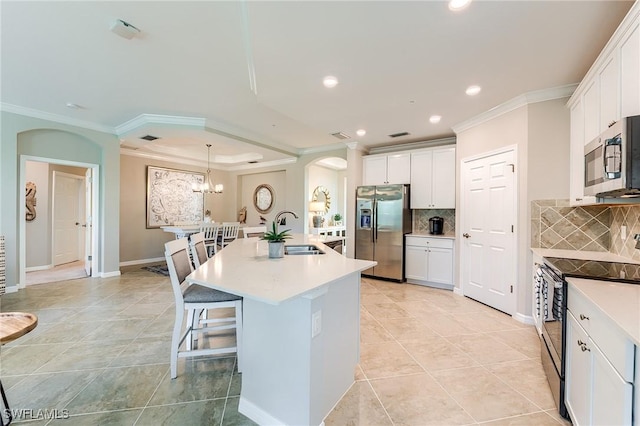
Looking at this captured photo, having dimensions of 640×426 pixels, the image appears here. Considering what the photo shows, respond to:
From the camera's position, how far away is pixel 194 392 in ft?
6.01

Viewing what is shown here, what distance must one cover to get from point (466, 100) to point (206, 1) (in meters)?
2.83

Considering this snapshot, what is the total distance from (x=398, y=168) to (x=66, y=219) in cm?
740

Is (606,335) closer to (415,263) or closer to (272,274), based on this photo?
(272,274)

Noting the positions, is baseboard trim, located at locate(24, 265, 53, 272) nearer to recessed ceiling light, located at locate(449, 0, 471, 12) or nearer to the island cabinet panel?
the island cabinet panel

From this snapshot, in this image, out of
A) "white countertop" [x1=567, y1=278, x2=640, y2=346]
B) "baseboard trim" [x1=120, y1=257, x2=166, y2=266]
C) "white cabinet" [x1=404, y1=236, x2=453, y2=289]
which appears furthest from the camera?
"baseboard trim" [x1=120, y1=257, x2=166, y2=266]

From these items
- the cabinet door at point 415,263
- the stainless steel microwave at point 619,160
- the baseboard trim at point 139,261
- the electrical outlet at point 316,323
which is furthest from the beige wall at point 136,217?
the stainless steel microwave at point 619,160

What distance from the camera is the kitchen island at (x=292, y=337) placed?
4.51 feet

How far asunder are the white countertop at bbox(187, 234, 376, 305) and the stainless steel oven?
1.17m

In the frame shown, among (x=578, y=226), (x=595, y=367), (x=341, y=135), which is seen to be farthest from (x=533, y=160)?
(x=341, y=135)

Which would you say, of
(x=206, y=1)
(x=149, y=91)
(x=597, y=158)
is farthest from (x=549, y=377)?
(x=149, y=91)

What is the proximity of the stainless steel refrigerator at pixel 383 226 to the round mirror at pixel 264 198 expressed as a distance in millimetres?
3262

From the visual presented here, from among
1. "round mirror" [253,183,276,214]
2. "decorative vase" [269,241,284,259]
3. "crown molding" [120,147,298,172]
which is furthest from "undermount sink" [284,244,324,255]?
"round mirror" [253,183,276,214]

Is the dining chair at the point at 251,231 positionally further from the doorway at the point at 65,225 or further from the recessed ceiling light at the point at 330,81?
the doorway at the point at 65,225

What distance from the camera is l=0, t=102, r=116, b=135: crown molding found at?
3.84 m
